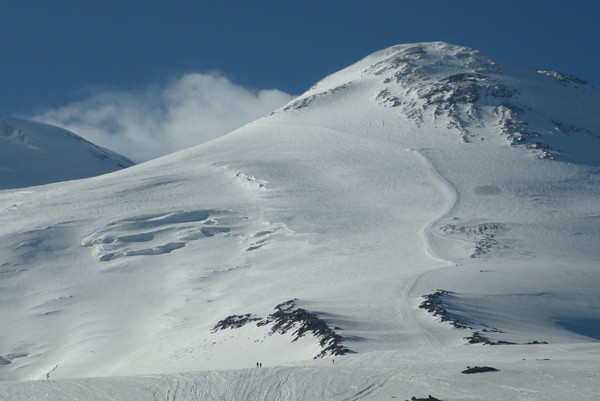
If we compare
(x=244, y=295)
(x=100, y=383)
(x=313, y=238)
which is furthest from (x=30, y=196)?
(x=100, y=383)

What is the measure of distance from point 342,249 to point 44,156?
233ft

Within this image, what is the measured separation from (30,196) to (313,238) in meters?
28.9

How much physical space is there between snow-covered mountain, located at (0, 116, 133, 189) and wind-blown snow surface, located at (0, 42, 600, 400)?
984 inches

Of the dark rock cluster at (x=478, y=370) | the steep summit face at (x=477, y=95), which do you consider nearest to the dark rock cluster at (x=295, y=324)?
the dark rock cluster at (x=478, y=370)

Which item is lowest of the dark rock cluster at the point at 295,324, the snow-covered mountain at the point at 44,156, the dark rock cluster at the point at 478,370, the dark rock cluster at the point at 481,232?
the dark rock cluster at the point at 478,370

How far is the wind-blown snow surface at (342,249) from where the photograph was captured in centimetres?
2694

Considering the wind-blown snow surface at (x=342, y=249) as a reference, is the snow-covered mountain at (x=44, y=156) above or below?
above

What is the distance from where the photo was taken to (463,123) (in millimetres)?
91688

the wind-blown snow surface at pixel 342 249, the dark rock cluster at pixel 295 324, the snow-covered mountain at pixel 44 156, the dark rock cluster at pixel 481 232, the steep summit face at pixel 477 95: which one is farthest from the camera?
the snow-covered mountain at pixel 44 156

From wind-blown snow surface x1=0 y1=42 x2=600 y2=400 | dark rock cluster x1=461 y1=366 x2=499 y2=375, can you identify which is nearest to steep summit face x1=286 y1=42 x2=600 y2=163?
wind-blown snow surface x1=0 y1=42 x2=600 y2=400

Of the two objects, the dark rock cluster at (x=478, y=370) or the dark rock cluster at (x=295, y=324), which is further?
the dark rock cluster at (x=295, y=324)

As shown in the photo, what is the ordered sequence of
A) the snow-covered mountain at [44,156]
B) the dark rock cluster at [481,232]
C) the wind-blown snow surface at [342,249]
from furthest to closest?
1. the snow-covered mountain at [44,156]
2. the dark rock cluster at [481,232]
3. the wind-blown snow surface at [342,249]

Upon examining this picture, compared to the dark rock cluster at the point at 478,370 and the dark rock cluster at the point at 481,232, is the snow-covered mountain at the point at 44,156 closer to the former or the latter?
the dark rock cluster at the point at 481,232

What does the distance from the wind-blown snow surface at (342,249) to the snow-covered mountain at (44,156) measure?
25.0m
